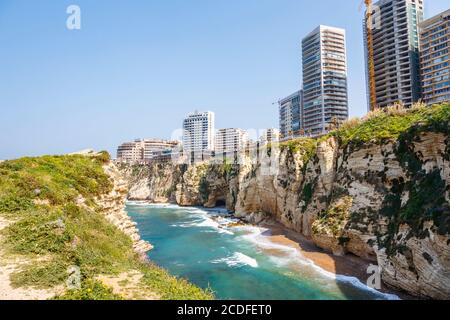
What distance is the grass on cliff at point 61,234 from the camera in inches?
422

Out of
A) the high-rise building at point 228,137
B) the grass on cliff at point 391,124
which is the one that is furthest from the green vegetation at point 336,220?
the high-rise building at point 228,137

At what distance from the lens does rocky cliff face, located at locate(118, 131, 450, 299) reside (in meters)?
18.8

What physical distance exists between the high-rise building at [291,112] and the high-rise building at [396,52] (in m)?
36.0

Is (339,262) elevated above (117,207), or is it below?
below

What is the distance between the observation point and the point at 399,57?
80.9 metres

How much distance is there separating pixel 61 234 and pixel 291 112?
12245 cm

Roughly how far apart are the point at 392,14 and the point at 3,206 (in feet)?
351

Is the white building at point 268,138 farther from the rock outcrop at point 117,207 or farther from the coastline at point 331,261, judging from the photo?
the rock outcrop at point 117,207

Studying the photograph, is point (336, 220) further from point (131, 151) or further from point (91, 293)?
point (131, 151)

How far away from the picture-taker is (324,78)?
10319cm

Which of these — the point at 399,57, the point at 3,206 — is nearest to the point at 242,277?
the point at 3,206

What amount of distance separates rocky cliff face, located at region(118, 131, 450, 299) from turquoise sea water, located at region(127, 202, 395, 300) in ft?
11.9

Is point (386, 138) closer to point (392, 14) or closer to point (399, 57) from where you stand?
point (399, 57)

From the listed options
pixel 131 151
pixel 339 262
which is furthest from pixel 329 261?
pixel 131 151
